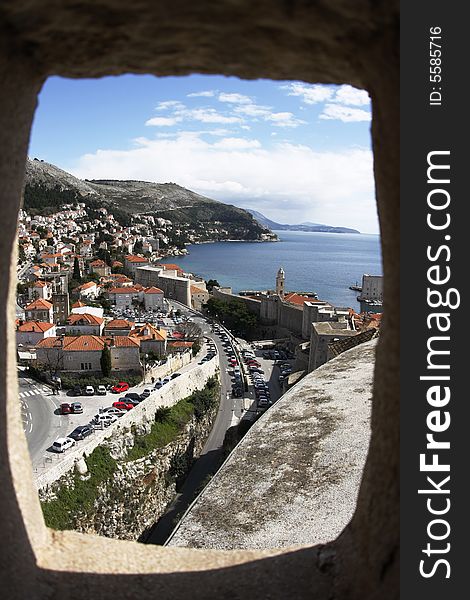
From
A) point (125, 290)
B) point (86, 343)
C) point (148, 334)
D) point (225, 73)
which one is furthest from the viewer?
point (125, 290)

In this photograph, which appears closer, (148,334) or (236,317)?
(148,334)

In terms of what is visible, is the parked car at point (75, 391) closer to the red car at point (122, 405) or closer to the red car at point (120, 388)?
the red car at point (120, 388)

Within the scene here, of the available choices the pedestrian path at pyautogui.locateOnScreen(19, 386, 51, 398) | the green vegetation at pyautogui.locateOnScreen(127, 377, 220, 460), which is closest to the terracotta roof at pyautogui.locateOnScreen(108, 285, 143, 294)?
the green vegetation at pyautogui.locateOnScreen(127, 377, 220, 460)

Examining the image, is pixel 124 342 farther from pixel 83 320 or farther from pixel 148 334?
pixel 83 320

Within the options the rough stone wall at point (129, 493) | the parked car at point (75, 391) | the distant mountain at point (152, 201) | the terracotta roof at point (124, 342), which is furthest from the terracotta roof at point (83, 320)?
the distant mountain at point (152, 201)

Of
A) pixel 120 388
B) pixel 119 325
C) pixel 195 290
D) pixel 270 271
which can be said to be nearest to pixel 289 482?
pixel 120 388

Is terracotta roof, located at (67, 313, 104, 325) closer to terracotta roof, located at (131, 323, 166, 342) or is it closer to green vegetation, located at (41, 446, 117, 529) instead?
terracotta roof, located at (131, 323, 166, 342)
